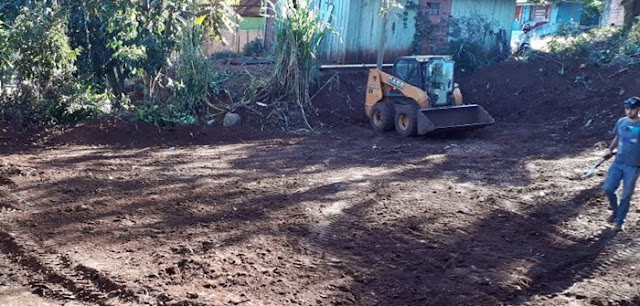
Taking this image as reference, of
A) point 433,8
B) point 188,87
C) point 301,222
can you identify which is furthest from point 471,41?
point 301,222

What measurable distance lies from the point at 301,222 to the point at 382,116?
293 inches

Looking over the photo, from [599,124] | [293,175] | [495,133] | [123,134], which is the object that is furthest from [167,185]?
[599,124]

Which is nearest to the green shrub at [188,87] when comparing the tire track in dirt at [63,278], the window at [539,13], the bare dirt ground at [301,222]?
the bare dirt ground at [301,222]

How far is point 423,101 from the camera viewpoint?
45.3 feet

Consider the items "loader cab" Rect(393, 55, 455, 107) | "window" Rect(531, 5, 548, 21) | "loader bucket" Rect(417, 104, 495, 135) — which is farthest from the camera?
"window" Rect(531, 5, 548, 21)

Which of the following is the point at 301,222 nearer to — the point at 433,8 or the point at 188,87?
the point at 188,87

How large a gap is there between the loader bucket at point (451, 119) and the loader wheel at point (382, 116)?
116 centimetres

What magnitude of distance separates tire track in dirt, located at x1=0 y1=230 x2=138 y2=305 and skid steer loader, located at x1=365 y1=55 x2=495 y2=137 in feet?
27.8

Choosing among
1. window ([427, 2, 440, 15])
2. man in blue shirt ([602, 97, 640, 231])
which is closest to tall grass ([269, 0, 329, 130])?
window ([427, 2, 440, 15])

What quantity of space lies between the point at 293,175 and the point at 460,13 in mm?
13347

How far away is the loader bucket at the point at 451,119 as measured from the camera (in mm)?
A: 13352

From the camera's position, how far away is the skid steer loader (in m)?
13.6

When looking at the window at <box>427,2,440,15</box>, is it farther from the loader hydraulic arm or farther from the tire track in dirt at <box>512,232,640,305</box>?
the tire track in dirt at <box>512,232,640,305</box>

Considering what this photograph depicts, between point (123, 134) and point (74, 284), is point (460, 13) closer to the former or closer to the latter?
point (123, 134)
